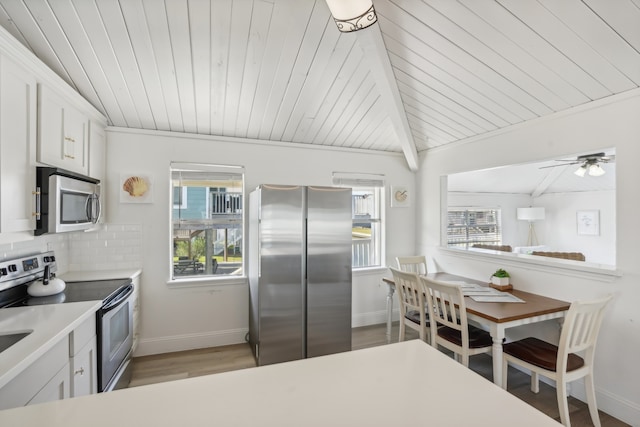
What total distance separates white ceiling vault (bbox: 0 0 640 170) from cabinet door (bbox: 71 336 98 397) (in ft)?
6.25

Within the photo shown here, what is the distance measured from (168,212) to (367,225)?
2.46 metres

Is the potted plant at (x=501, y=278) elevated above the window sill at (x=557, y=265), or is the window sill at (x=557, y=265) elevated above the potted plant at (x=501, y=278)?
the window sill at (x=557, y=265)

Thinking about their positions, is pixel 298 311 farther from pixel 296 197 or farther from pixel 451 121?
pixel 451 121

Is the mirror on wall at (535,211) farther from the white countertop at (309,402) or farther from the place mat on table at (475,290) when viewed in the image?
the white countertop at (309,402)

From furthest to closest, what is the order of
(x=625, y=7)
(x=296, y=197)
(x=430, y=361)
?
1. (x=296, y=197)
2. (x=625, y=7)
3. (x=430, y=361)

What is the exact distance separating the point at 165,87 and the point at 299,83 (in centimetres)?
110

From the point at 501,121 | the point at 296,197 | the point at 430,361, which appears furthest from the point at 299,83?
the point at 430,361

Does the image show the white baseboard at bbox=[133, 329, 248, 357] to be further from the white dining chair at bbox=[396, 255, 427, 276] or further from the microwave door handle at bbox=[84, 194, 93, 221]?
the white dining chair at bbox=[396, 255, 427, 276]

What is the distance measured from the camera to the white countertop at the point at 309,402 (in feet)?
2.36

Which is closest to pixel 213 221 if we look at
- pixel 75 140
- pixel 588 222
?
pixel 75 140

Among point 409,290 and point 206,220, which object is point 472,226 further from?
point 206,220

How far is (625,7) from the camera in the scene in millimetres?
1608

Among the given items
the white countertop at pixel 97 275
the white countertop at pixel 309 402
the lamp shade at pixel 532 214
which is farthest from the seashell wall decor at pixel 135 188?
the lamp shade at pixel 532 214

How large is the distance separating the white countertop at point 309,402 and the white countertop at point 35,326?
0.52m
